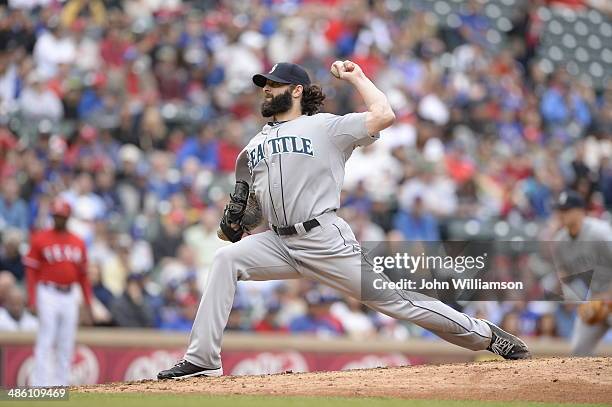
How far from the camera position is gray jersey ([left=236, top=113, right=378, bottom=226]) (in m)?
6.43

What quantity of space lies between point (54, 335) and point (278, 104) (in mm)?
5421

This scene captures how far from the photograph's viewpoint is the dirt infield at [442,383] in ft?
20.2

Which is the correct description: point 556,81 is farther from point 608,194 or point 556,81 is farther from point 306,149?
point 306,149

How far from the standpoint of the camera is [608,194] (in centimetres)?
1532

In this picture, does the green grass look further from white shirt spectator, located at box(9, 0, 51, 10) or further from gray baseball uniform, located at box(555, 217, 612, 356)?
white shirt spectator, located at box(9, 0, 51, 10)

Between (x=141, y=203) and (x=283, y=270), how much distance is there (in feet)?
21.7

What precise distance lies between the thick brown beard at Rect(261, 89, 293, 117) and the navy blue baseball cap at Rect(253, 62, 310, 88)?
0.25 feet

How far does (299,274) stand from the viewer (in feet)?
22.0

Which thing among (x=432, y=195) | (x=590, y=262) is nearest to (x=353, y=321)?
(x=432, y=195)

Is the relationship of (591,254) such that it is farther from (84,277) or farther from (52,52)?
(52,52)

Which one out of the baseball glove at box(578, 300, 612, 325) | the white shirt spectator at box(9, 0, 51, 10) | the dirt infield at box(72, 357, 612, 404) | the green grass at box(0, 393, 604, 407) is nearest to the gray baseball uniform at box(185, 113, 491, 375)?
the dirt infield at box(72, 357, 612, 404)

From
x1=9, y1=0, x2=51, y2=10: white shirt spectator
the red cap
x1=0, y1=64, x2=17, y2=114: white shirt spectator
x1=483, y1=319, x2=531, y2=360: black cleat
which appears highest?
x1=9, y1=0, x2=51, y2=10: white shirt spectator

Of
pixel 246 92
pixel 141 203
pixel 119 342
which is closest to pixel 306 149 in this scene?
pixel 119 342

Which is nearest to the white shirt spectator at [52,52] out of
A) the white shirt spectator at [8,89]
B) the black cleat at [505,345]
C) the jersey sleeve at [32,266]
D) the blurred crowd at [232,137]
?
the blurred crowd at [232,137]
